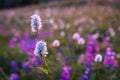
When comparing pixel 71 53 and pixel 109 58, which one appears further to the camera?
pixel 71 53

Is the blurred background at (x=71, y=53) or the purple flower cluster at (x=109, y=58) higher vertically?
the purple flower cluster at (x=109, y=58)

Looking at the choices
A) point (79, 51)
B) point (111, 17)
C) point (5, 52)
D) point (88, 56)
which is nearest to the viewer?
point (88, 56)

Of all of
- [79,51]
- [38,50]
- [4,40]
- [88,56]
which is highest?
[38,50]

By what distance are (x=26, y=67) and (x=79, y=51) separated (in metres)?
1.39

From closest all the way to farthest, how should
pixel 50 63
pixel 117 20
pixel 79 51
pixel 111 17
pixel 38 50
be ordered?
pixel 38 50, pixel 50 63, pixel 79 51, pixel 117 20, pixel 111 17

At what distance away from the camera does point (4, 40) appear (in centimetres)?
924

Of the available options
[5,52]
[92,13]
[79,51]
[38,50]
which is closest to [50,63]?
[79,51]

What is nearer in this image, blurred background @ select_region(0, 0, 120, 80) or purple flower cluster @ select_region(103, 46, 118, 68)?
purple flower cluster @ select_region(103, 46, 118, 68)

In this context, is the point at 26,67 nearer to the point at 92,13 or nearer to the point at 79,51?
the point at 79,51

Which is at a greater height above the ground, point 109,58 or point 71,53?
point 109,58

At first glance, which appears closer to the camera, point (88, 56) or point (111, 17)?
point (88, 56)

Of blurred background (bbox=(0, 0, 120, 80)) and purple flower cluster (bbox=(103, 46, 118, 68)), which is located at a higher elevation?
purple flower cluster (bbox=(103, 46, 118, 68))

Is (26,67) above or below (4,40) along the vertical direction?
above

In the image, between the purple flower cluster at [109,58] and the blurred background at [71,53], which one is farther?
the blurred background at [71,53]
